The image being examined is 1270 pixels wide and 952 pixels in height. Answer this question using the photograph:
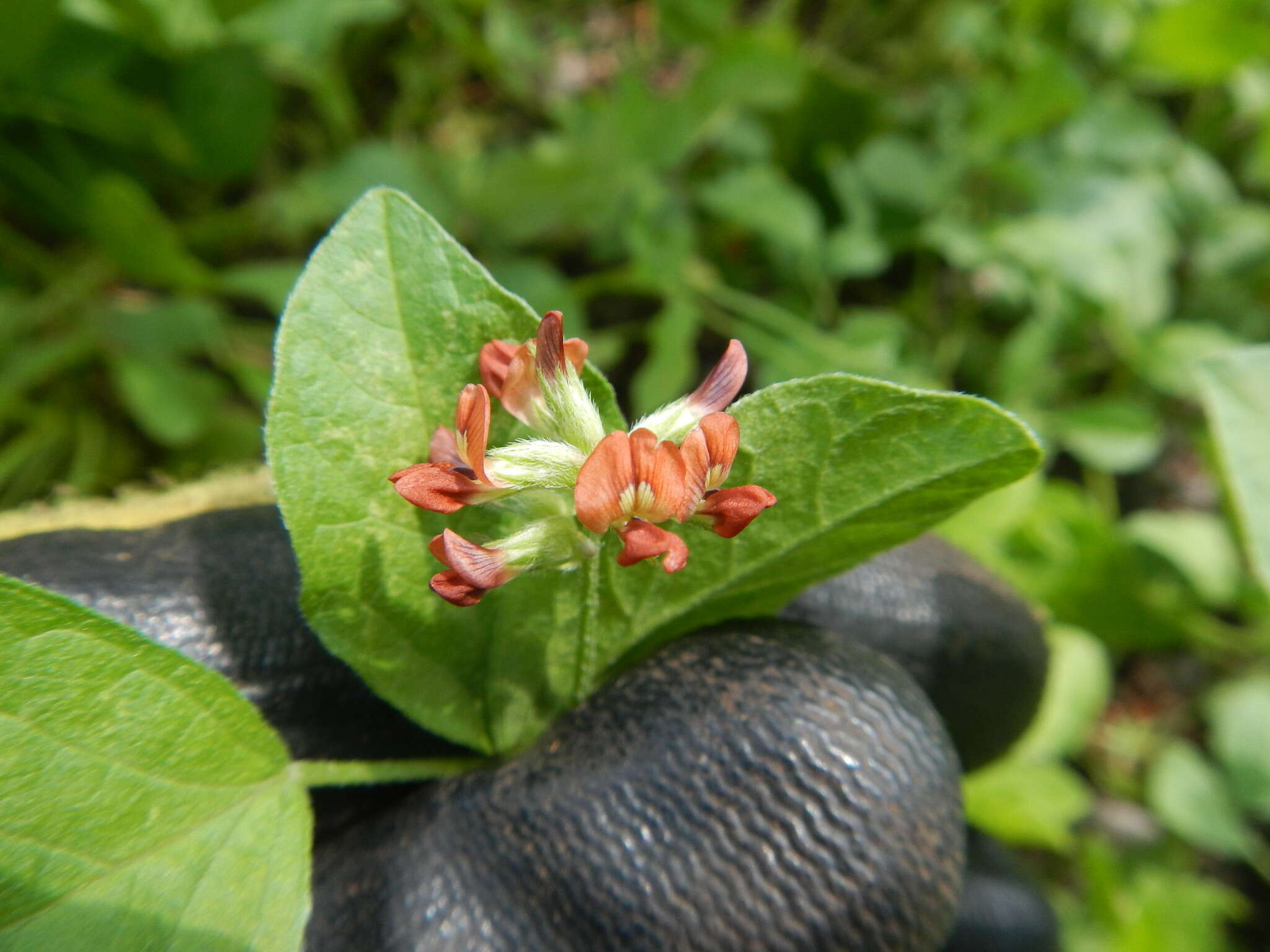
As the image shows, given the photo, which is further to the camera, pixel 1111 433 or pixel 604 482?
pixel 1111 433

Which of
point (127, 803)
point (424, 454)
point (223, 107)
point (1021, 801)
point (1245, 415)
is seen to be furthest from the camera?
point (223, 107)

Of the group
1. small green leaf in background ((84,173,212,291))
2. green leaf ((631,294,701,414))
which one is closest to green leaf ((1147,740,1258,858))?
green leaf ((631,294,701,414))

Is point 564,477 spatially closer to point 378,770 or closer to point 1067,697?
point 378,770

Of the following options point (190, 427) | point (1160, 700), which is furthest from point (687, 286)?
point (1160, 700)

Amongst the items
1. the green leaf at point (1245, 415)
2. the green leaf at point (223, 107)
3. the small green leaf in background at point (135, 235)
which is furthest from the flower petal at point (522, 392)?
the green leaf at point (223, 107)

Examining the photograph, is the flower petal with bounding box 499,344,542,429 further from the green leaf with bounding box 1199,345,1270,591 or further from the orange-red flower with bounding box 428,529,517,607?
the green leaf with bounding box 1199,345,1270,591

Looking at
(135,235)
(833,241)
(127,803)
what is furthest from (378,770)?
(833,241)

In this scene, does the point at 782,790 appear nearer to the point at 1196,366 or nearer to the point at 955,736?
the point at 955,736
